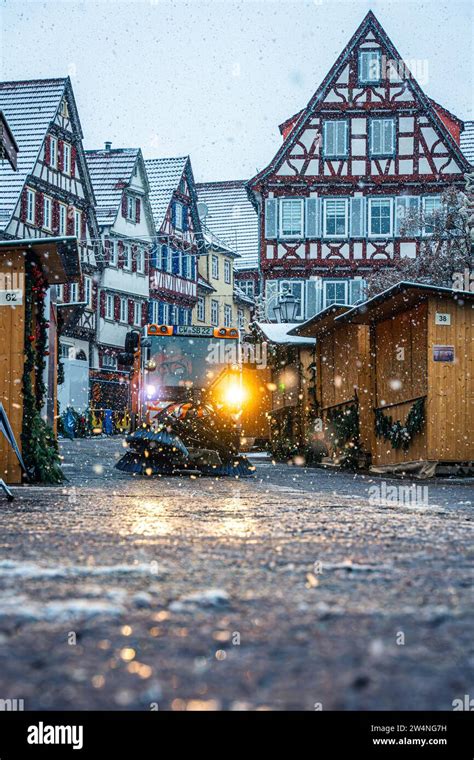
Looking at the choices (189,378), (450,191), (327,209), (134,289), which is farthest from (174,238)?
(189,378)

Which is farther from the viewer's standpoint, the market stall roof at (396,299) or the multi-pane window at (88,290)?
the multi-pane window at (88,290)

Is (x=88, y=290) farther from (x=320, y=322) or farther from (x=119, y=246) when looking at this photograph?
(x=320, y=322)

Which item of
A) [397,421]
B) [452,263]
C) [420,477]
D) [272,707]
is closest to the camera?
[272,707]

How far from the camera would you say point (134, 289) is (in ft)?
170

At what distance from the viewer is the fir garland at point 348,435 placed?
21688 millimetres

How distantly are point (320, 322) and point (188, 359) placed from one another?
14.2ft

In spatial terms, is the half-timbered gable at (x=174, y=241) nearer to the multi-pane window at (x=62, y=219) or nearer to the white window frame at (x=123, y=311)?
the white window frame at (x=123, y=311)

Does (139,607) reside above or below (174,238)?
below

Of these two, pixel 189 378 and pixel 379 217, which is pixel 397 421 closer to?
pixel 189 378

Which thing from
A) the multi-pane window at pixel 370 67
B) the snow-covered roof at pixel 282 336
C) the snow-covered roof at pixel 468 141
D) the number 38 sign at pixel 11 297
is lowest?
the number 38 sign at pixel 11 297

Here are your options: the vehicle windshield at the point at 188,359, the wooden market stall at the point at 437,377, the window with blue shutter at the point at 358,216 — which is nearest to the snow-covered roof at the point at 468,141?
the window with blue shutter at the point at 358,216

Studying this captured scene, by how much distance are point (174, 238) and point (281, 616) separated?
171 feet

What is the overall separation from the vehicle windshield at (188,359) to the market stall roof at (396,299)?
2453 mm

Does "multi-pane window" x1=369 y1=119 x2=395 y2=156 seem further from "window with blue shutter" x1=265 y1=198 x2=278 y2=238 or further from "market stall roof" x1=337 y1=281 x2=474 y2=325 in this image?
"market stall roof" x1=337 y1=281 x2=474 y2=325
